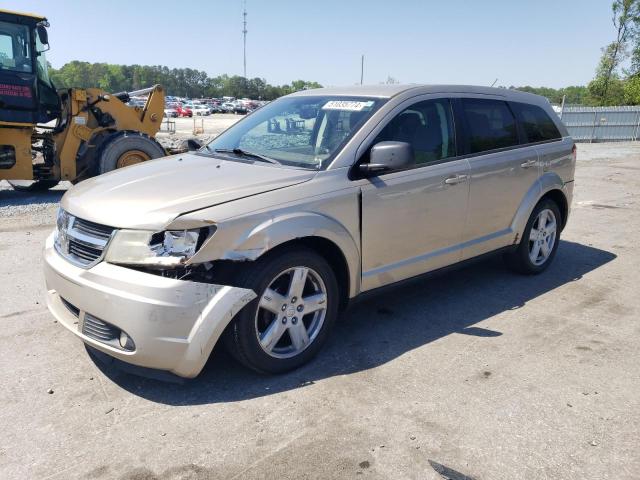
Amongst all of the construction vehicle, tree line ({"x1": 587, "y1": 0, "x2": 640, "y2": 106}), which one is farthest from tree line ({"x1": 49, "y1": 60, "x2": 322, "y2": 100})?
the construction vehicle

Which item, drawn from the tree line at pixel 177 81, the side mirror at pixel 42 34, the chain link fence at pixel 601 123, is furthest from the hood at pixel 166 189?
the tree line at pixel 177 81

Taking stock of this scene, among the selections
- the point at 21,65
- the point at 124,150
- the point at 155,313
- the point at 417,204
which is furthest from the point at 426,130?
the point at 21,65

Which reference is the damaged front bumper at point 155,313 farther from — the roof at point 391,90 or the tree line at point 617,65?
the tree line at point 617,65

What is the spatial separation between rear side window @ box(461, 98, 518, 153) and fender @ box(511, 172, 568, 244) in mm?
500

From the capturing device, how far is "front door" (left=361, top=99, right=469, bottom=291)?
12.6 feet

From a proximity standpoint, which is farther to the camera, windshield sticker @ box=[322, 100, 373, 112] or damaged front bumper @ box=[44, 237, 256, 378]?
windshield sticker @ box=[322, 100, 373, 112]

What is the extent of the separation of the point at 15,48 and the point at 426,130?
7959 mm

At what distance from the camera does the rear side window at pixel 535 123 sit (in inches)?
208

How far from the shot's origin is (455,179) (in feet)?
14.3

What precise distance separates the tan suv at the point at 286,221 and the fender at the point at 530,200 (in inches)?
0.7

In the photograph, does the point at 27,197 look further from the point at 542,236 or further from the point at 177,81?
the point at 177,81

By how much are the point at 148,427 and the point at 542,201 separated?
4.27 meters

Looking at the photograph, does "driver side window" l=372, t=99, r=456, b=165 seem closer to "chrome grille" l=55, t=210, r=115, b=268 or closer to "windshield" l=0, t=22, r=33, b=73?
"chrome grille" l=55, t=210, r=115, b=268

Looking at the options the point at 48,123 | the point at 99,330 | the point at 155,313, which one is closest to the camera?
the point at 155,313
